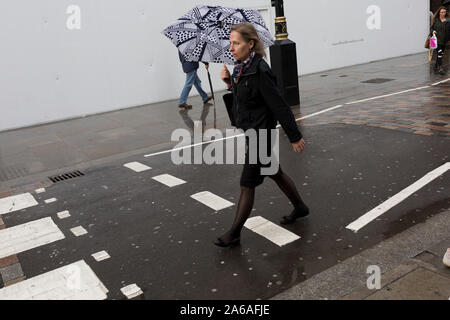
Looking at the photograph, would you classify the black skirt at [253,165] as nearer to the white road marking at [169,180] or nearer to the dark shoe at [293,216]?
the dark shoe at [293,216]

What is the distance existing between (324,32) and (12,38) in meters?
10.9

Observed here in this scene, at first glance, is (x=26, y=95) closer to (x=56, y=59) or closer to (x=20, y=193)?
(x=56, y=59)

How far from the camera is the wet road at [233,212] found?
11.6ft

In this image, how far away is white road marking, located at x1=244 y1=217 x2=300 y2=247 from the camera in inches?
156

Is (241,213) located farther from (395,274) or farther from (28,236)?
(28,236)

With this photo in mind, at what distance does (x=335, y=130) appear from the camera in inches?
305

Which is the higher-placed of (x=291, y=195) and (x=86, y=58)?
(x=86, y=58)

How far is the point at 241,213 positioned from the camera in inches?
153

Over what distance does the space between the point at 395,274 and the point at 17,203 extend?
471cm

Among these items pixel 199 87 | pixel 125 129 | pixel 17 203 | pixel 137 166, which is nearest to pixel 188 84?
pixel 199 87

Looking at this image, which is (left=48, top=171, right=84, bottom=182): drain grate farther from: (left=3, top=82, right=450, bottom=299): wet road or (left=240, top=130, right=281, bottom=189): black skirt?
(left=240, top=130, right=281, bottom=189): black skirt

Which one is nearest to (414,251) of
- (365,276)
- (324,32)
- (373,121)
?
(365,276)

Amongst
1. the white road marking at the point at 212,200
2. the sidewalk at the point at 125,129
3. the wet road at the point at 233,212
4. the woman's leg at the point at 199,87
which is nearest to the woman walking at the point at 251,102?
the wet road at the point at 233,212

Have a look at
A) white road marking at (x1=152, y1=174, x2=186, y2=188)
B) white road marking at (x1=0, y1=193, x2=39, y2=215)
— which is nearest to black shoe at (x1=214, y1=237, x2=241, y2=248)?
white road marking at (x1=152, y1=174, x2=186, y2=188)
